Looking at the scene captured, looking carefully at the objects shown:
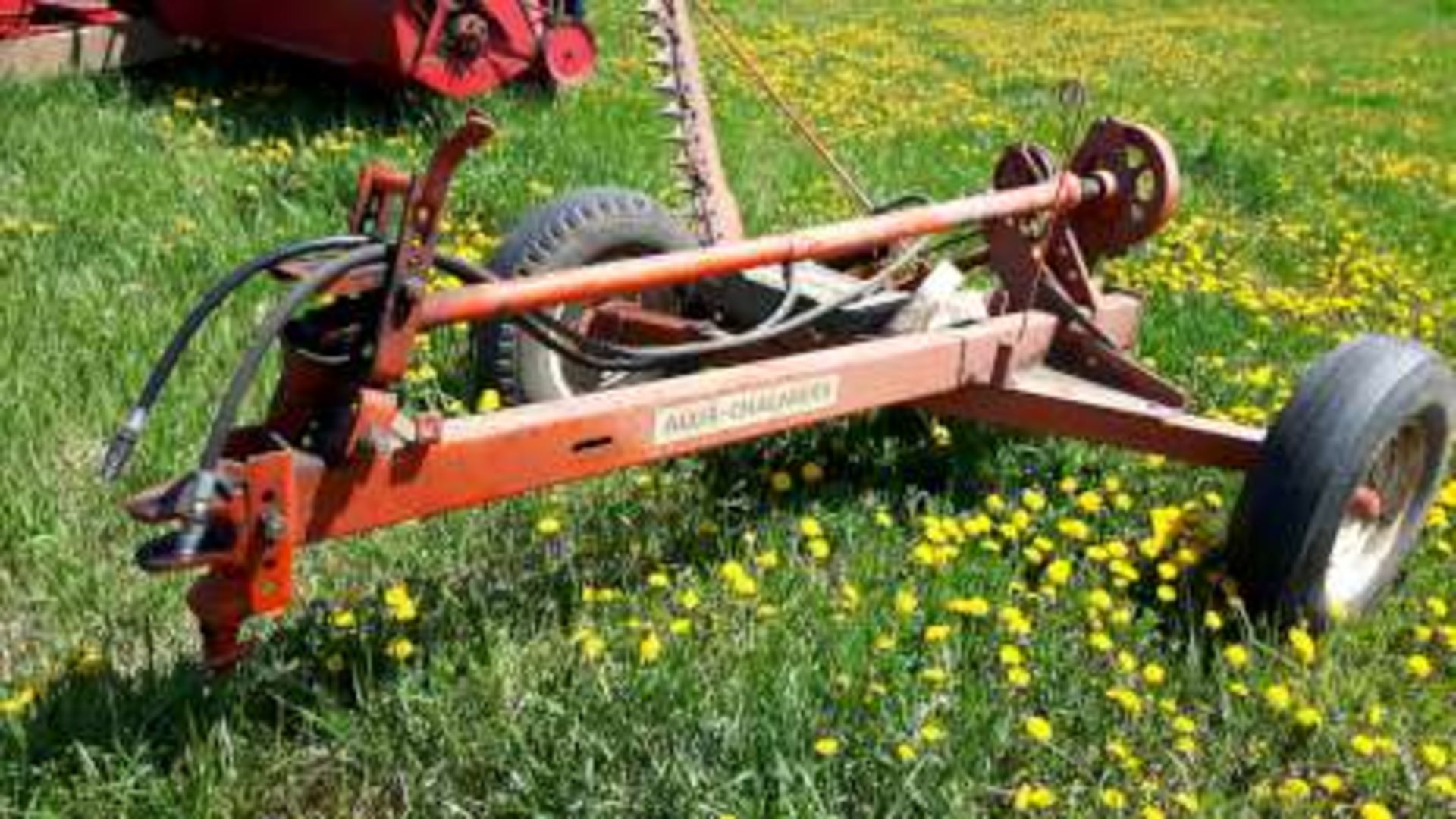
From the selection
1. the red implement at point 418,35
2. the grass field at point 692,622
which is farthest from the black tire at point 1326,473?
the red implement at point 418,35

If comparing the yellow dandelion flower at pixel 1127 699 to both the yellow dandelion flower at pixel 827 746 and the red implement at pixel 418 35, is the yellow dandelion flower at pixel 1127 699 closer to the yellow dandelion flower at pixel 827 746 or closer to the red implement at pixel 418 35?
the yellow dandelion flower at pixel 827 746

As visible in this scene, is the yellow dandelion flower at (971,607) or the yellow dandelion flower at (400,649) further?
the yellow dandelion flower at (971,607)

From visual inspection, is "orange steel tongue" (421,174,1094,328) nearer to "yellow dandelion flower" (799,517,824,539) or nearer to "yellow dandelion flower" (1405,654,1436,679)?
"yellow dandelion flower" (799,517,824,539)

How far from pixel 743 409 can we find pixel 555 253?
1.25m

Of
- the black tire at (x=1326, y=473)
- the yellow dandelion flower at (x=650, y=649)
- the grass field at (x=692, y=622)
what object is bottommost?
Answer: the grass field at (x=692, y=622)

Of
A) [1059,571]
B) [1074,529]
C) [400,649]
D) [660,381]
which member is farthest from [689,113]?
[400,649]

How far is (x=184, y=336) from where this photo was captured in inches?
102

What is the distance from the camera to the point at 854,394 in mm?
3469

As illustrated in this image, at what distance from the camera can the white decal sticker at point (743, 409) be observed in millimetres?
3080

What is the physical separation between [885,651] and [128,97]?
17.8 feet

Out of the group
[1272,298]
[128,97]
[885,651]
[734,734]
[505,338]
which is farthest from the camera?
[128,97]

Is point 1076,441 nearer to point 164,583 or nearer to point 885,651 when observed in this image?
point 885,651

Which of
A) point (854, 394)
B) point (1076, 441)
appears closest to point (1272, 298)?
point (1076, 441)

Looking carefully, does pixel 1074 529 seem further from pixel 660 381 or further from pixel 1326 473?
pixel 660 381
